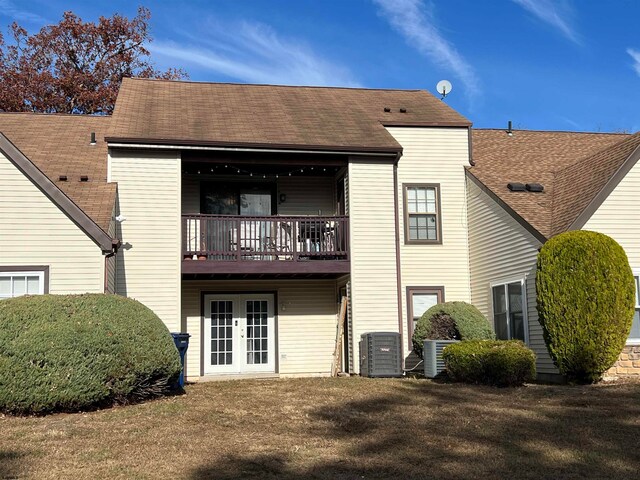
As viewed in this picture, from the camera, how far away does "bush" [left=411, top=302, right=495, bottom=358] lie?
16.4 m

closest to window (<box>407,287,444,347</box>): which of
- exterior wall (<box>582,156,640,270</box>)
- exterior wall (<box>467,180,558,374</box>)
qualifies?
exterior wall (<box>467,180,558,374</box>)

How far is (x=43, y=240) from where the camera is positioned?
45.9 ft

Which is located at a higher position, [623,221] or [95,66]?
[95,66]

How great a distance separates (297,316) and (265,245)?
2417 millimetres

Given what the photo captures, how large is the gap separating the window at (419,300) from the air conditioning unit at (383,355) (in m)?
1.60

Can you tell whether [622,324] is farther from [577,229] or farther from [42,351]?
[42,351]

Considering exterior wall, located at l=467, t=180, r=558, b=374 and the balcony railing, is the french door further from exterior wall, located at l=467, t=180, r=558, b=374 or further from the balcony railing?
exterior wall, located at l=467, t=180, r=558, b=374

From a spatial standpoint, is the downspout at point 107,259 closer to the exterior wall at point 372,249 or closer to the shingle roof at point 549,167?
the exterior wall at point 372,249

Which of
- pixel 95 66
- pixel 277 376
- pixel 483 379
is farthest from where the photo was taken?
pixel 95 66

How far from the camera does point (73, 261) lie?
1407 centimetres

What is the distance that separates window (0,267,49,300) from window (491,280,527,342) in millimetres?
10163

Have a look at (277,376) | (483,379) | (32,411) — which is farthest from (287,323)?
(32,411)

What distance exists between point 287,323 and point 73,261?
20.8 feet

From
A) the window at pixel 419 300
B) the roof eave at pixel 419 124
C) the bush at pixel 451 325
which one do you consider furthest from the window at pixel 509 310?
the roof eave at pixel 419 124
